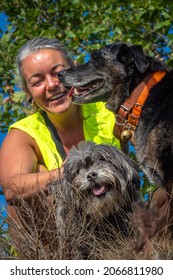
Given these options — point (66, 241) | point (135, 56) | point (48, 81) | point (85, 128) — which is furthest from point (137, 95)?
point (66, 241)

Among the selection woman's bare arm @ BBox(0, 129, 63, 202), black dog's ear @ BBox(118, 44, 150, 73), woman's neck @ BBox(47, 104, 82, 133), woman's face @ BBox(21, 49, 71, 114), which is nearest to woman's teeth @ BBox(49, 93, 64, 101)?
woman's face @ BBox(21, 49, 71, 114)

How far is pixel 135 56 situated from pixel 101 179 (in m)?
1.13

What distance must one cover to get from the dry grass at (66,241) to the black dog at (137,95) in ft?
2.40

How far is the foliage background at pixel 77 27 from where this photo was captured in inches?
332

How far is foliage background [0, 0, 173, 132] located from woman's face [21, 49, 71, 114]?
238 centimetres

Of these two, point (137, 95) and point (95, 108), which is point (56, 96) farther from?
point (137, 95)

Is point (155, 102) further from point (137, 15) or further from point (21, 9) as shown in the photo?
point (21, 9)

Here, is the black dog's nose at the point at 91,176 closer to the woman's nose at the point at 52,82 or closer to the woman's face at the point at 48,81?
the woman's face at the point at 48,81

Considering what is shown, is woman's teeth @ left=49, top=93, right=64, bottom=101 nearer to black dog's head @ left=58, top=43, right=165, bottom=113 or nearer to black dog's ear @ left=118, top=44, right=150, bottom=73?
black dog's head @ left=58, top=43, right=165, bottom=113

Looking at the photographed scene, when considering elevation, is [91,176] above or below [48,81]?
below

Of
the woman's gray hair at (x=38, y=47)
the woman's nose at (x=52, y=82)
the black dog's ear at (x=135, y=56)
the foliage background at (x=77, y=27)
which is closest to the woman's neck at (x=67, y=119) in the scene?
the woman's nose at (x=52, y=82)

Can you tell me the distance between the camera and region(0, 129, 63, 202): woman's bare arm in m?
4.89

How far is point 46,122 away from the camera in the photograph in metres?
5.79
